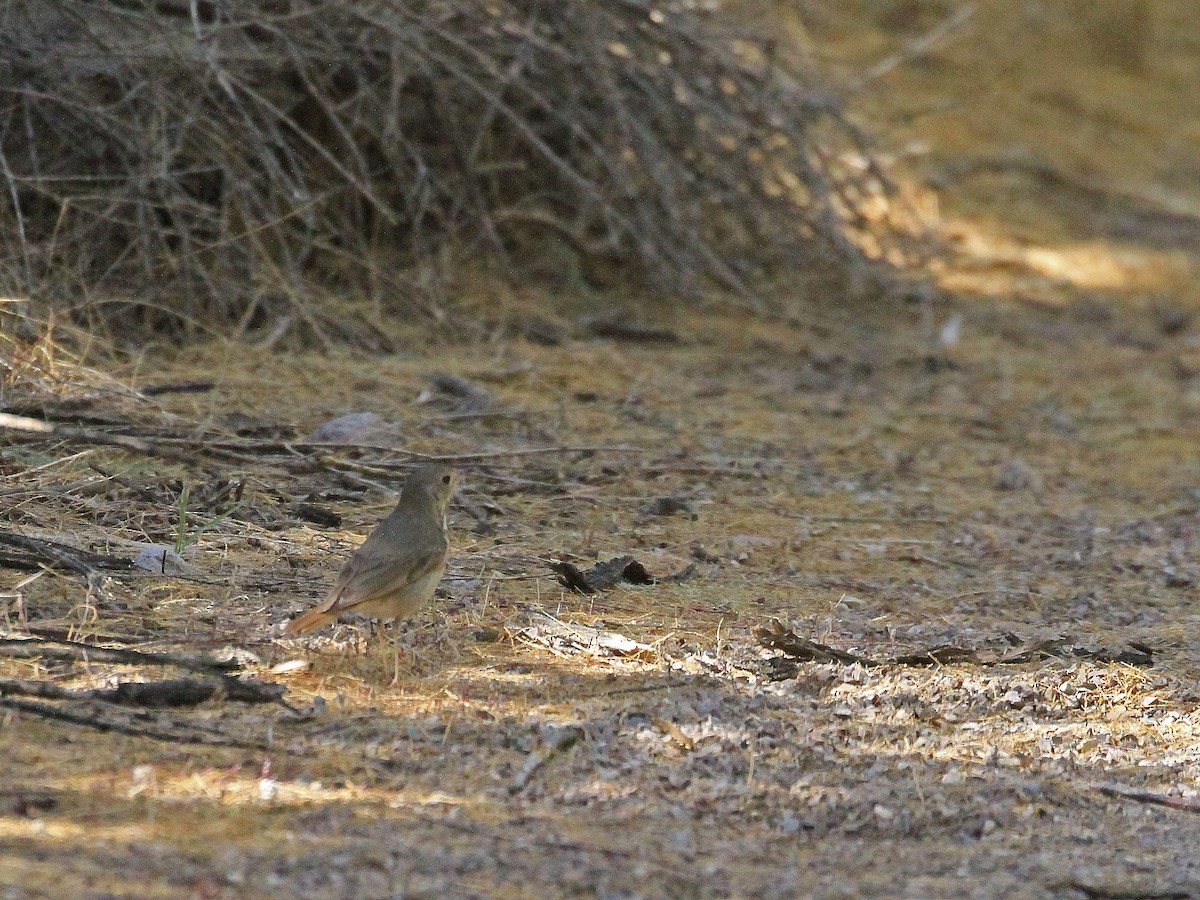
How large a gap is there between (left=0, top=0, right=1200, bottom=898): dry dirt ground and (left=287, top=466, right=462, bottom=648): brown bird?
0.11 m

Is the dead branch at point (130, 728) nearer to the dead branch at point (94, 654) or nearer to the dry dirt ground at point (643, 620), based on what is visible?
the dry dirt ground at point (643, 620)

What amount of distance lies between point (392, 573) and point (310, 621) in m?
0.19

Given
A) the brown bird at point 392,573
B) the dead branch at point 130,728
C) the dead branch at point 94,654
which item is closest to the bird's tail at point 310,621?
the brown bird at point 392,573

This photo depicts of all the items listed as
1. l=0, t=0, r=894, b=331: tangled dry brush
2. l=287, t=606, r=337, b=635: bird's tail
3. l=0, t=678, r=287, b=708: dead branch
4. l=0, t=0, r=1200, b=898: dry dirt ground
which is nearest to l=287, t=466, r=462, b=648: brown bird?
l=287, t=606, r=337, b=635: bird's tail

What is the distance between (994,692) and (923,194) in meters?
6.39

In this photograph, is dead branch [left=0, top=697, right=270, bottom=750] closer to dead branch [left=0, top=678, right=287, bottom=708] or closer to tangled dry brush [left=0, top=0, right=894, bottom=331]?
dead branch [left=0, top=678, right=287, bottom=708]

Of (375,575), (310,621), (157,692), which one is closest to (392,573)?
(375,575)

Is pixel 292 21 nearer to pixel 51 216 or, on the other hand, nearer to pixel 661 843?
pixel 51 216

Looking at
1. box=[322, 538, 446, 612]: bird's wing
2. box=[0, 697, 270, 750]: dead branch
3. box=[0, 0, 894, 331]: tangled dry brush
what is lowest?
box=[0, 697, 270, 750]: dead branch

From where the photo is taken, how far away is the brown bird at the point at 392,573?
11.9 feet

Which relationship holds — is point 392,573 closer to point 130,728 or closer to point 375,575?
point 375,575

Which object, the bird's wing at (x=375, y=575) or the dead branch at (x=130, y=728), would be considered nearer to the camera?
the dead branch at (x=130, y=728)

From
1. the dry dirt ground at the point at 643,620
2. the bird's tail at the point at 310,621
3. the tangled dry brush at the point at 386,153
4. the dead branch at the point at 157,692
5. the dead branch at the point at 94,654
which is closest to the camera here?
the dry dirt ground at the point at 643,620

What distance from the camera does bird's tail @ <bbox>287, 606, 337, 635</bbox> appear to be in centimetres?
362
